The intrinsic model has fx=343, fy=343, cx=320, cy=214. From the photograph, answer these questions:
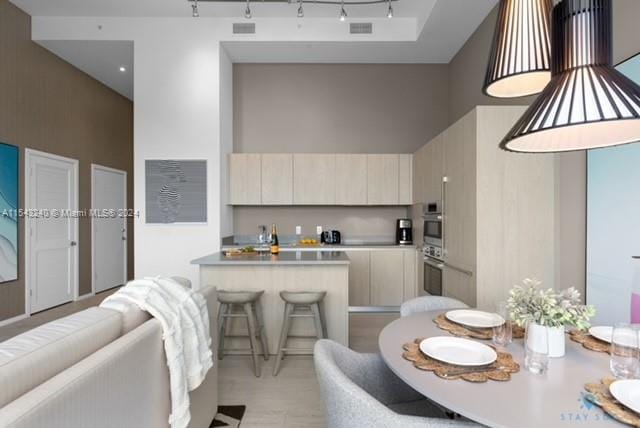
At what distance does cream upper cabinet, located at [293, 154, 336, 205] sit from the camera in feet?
15.6

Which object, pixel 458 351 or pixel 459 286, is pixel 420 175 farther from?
pixel 458 351

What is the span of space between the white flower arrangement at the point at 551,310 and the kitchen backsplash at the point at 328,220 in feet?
12.1

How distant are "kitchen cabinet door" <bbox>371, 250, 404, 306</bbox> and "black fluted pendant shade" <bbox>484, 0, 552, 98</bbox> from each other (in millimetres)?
3262

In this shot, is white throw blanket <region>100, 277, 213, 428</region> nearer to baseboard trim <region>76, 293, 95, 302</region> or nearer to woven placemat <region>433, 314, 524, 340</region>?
woven placemat <region>433, 314, 524, 340</region>

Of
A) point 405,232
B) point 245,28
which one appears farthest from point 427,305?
point 245,28

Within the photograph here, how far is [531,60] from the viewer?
131 centimetres

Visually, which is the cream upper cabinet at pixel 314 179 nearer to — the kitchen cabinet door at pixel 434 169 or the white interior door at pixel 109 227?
the kitchen cabinet door at pixel 434 169

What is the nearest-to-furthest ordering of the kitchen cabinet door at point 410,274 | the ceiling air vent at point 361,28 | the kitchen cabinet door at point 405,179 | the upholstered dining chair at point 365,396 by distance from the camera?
the upholstered dining chair at point 365,396 → the ceiling air vent at point 361,28 → the kitchen cabinet door at point 410,274 → the kitchen cabinet door at point 405,179

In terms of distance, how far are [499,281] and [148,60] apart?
15.1 ft

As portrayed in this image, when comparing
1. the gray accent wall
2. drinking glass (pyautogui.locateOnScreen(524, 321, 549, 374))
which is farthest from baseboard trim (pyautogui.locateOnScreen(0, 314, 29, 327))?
drinking glass (pyautogui.locateOnScreen(524, 321, 549, 374))

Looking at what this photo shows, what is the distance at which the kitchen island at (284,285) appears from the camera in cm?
311

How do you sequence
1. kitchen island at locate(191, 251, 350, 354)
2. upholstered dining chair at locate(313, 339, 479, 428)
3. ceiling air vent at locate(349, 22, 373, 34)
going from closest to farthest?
upholstered dining chair at locate(313, 339, 479, 428) → kitchen island at locate(191, 251, 350, 354) → ceiling air vent at locate(349, 22, 373, 34)

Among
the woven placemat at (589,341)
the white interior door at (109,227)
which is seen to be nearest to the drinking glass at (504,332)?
the woven placemat at (589,341)

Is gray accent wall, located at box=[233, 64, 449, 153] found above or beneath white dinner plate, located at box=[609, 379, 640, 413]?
above
